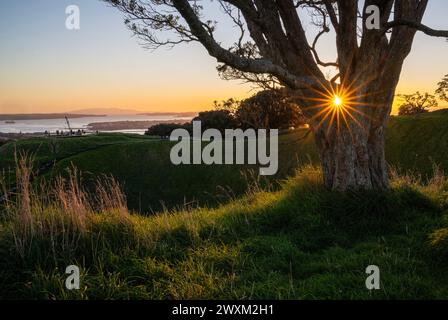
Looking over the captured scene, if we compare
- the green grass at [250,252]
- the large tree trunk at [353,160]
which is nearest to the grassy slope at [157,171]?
the large tree trunk at [353,160]

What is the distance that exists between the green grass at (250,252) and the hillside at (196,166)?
54.4 feet

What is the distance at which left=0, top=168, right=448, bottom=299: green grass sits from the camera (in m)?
4.70

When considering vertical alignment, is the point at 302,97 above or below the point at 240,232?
above

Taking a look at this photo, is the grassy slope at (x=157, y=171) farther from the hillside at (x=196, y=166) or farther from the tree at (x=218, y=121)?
the tree at (x=218, y=121)

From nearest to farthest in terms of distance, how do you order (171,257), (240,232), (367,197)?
1. (171,257)
2. (240,232)
3. (367,197)

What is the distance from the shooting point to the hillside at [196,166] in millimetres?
25875

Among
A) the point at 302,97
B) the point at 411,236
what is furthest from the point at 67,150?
the point at 411,236

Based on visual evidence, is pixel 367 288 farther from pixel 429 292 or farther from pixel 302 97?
pixel 302 97

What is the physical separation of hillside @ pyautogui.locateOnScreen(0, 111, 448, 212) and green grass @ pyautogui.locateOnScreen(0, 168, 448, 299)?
1659 centimetres

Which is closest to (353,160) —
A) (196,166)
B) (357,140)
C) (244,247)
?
(357,140)

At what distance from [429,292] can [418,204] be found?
3.59m

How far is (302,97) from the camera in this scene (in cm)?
870

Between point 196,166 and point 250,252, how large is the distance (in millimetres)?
26866
